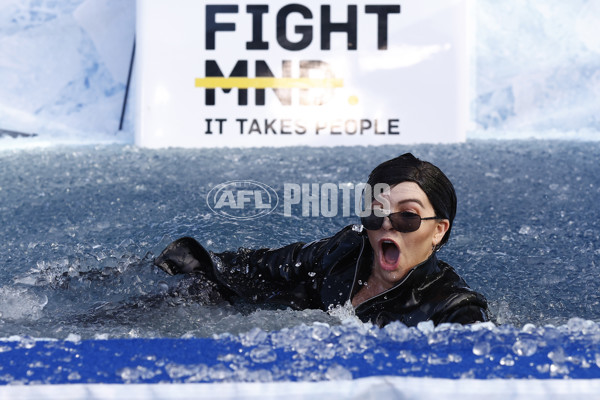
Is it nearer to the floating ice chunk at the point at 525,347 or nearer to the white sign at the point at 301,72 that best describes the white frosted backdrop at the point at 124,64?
the white sign at the point at 301,72

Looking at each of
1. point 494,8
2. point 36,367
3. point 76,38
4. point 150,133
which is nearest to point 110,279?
point 36,367

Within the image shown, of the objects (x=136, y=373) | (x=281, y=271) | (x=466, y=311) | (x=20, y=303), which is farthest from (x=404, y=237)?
(x=20, y=303)

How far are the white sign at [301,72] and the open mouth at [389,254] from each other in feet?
7.21

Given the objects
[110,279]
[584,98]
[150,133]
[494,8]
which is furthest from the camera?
[494,8]

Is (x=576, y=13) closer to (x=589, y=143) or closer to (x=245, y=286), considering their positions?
(x=589, y=143)

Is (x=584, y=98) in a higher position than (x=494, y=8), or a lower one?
lower

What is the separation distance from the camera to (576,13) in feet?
17.4

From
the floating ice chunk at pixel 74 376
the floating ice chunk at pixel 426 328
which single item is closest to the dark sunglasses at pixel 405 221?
the floating ice chunk at pixel 426 328

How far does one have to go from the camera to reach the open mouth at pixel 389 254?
1686mm

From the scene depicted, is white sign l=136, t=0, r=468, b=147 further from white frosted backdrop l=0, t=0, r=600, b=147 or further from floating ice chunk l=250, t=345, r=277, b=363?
floating ice chunk l=250, t=345, r=277, b=363

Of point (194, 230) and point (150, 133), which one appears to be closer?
point (194, 230)

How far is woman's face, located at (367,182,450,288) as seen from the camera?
66.2 inches

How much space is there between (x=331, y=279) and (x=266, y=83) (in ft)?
7.18

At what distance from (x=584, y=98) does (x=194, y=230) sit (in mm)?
3171
